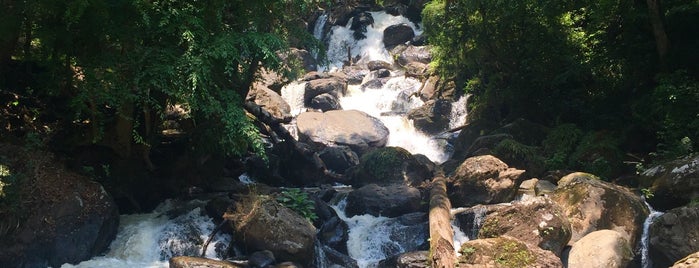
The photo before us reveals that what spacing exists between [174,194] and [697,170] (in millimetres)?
11553

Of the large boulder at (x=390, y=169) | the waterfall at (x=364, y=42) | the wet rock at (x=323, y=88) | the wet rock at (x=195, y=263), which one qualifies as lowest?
the wet rock at (x=195, y=263)

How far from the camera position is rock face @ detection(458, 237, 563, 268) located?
8750 millimetres

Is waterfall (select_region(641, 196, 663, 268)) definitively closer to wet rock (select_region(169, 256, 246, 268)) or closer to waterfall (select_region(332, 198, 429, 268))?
waterfall (select_region(332, 198, 429, 268))

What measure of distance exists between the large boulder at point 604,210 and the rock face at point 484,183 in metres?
2.20

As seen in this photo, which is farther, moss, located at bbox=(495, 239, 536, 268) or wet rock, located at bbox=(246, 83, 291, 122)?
wet rock, located at bbox=(246, 83, 291, 122)

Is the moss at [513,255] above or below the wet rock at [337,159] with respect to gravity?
below

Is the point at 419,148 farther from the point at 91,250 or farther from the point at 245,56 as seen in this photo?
the point at 91,250

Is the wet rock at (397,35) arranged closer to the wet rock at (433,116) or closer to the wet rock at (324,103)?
the wet rock at (324,103)

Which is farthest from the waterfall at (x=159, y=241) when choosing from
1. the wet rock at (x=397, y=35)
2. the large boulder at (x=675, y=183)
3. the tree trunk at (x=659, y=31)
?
the wet rock at (x=397, y=35)

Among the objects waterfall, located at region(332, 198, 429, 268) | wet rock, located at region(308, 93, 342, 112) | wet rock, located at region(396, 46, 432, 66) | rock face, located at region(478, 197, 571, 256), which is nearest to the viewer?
rock face, located at region(478, 197, 571, 256)

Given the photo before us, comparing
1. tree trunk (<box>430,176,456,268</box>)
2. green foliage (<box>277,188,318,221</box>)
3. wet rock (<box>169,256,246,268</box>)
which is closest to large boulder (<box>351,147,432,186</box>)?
tree trunk (<box>430,176,456,268</box>)

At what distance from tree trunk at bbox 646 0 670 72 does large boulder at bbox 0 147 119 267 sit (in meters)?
13.1

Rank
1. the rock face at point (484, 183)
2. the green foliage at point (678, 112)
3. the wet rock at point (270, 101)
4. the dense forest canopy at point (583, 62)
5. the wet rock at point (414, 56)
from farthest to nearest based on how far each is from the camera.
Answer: the wet rock at point (414, 56), the wet rock at point (270, 101), the rock face at point (484, 183), the dense forest canopy at point (583, 62), the green foliage at point (678, 112)

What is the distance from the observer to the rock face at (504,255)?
875 cm
